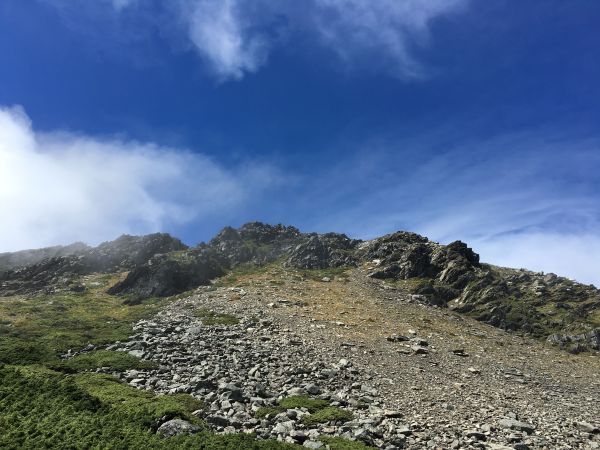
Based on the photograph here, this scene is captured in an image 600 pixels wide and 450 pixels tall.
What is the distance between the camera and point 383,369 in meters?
33.0

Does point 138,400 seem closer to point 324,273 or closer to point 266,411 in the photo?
point 266,411

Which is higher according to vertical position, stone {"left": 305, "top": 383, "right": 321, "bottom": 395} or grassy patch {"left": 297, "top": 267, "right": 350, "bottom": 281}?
grassy patch {"left": 297, "top": 267, "right": 350, "bottom": 281}

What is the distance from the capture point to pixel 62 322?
4725 centimetres

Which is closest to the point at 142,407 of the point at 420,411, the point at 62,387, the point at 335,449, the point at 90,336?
the point at 62,387

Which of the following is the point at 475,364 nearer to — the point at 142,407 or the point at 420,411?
the point at 420,411

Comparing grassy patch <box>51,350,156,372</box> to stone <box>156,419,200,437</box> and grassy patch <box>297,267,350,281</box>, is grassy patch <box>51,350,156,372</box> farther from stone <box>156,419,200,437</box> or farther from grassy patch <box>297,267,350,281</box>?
grassy patch <box>297,267,350,281</box>

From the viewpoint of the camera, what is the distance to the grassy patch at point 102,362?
3042 centimetres

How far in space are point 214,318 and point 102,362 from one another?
15.7 meters

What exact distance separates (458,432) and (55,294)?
215 feet

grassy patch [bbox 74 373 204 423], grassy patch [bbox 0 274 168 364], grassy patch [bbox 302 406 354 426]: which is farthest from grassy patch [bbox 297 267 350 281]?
grassy patch [bbox 302 406 354 426]

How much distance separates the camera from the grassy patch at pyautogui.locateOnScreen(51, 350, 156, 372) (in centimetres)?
3042

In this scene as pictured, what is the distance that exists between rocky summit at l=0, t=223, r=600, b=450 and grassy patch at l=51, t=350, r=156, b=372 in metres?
0.16

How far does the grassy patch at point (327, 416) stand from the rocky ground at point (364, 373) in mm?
62

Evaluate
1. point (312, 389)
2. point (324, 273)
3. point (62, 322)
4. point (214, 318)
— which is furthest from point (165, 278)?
point (312, 389)
